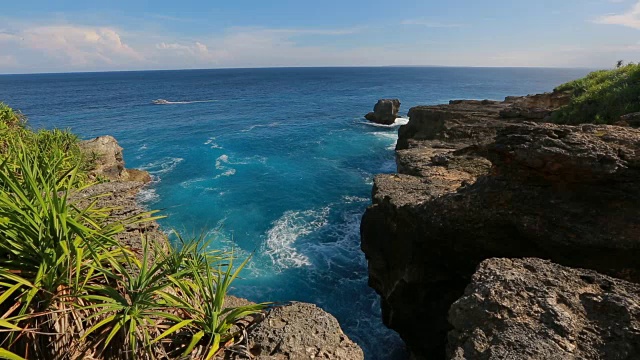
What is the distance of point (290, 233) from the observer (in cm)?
2508

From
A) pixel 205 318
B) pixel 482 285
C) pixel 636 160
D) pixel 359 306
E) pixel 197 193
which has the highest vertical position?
pixel 636 160

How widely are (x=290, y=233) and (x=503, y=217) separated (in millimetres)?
16570

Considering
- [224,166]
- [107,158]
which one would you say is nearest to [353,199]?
[224,166]

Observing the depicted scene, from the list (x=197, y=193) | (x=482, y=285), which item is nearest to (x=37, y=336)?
(x=482, y=285)

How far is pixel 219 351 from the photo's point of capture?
5.05 meters

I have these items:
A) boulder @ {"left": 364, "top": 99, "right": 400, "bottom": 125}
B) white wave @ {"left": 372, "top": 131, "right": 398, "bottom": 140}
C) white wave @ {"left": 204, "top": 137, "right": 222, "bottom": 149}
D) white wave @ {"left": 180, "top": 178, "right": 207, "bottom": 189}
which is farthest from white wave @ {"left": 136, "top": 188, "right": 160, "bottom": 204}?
boulder @ {"left": 364, "top": 99, "right": 400, "bottom": 125}

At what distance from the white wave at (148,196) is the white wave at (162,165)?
5009mm

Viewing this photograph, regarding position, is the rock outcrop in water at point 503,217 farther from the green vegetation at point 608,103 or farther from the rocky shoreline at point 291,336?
the green vegetation at point 608,103

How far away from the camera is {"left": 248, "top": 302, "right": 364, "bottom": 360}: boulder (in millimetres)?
5434

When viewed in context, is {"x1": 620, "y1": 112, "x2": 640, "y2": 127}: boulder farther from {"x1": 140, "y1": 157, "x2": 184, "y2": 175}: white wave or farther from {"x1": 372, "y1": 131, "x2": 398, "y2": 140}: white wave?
{"x1": 372, "y1": 131, "x2": 398, "y2": 140}: white wave

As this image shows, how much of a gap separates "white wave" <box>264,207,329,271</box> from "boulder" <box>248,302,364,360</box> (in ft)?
50.7

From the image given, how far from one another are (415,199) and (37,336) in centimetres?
1203

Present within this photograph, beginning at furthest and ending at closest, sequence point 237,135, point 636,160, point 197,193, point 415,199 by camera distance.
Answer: point 237,135 → point 197,193 → point 415,199 → point 636,160

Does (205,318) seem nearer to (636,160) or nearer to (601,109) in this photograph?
(636,160)
